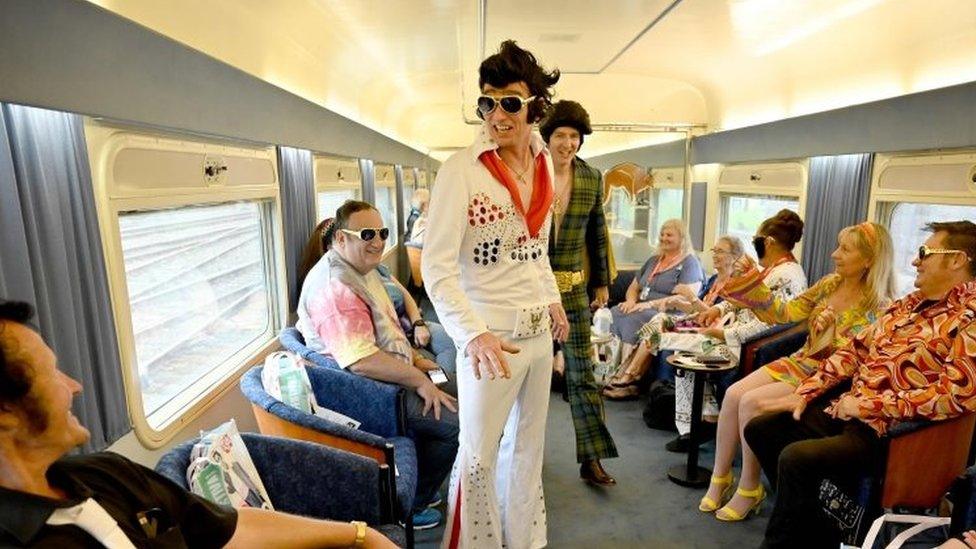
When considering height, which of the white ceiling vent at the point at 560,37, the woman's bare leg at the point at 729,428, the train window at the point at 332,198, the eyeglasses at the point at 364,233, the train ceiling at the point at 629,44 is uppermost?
the white ceiling vent at the point at 560,37

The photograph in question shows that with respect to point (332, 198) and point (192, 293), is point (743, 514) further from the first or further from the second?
point (332, 198)

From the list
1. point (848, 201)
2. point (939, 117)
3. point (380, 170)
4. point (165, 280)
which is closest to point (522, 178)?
point (165, 280)

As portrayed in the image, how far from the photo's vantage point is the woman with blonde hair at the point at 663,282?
16.3 ft

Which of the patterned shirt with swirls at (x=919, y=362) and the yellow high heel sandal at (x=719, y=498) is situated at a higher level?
the patterned shirt with swirls at (x=919, y=362)

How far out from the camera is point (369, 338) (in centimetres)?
261

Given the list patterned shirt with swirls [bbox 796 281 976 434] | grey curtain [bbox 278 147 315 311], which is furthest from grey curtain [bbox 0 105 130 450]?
patterned shirt with swirls [bbox 796 281 976 434]

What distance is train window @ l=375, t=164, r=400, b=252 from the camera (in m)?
7.69

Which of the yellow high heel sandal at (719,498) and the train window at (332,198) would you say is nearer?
the yellow high heel sandal at (719,498)

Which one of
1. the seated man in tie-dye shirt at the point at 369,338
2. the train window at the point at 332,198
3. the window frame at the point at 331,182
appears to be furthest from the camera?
the train window at the point at 332,198

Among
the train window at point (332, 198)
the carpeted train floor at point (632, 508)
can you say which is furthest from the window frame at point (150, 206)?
the train window at point (332, 198)

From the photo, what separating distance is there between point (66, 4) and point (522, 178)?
1.50m

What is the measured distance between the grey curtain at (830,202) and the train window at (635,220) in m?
3.32

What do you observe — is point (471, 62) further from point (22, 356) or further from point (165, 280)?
point (22, 356)

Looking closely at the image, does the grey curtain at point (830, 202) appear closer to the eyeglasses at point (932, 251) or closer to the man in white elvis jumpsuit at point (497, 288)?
the eyeglasses at point (932, 251)
